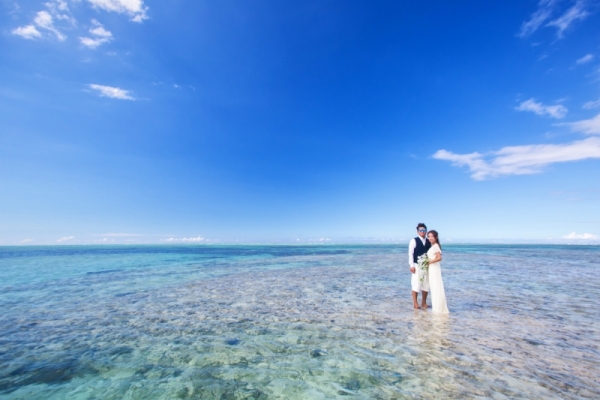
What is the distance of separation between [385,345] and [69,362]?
307 inches

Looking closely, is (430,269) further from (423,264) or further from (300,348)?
(300,348)

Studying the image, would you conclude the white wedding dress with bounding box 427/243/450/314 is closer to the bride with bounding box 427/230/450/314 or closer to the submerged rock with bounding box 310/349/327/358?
the bride with bounding box 427/230/450/314

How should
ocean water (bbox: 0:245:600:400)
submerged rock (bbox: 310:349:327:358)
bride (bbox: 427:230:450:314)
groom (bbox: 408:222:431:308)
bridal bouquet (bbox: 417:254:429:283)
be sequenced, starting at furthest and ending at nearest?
groom (bbox: 408:222:431:308), bridal bouquet (bbox: 417:254:429:283), bride (bbox: 427:230:450:314), submerged rock (bbox: 310:349:327:358), ocean water (bbox: 0:245:600:400)

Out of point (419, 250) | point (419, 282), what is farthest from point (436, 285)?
point (419, 250)

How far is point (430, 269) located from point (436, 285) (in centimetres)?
60

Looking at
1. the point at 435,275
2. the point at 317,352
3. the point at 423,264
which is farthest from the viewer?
the point at 423,264

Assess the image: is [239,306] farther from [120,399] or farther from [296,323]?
[120,399]

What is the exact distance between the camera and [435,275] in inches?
396

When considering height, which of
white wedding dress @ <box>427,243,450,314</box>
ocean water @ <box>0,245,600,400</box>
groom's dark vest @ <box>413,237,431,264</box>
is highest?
groom's dark vest @ <box>413,237,431,264</box>

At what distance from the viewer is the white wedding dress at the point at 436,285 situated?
1003 cm

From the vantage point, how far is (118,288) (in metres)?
17.4

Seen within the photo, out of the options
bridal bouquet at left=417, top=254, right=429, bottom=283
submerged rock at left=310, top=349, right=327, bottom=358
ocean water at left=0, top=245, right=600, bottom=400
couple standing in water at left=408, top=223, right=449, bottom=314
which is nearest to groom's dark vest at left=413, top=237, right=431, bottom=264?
couple standing in water at left=408, top=223, right=449, bottom=314

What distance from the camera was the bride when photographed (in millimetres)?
10008

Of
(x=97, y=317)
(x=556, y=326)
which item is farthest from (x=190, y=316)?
(x=556, y=326)
